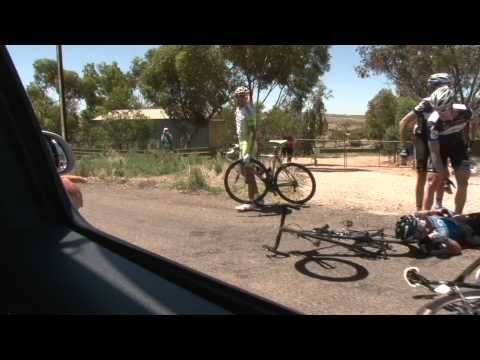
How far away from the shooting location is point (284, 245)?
521 centimetres

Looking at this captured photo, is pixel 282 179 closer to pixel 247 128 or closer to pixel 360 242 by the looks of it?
pixel 247 128

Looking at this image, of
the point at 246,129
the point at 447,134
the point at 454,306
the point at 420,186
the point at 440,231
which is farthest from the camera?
the point at 246,129

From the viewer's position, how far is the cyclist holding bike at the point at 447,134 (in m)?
5.55

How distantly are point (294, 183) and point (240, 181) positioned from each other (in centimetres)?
120

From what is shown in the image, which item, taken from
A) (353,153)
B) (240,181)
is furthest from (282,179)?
(353,153)

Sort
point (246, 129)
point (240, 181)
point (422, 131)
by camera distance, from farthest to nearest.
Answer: point (240, 181)
point (246, 129)
point (422, 131)

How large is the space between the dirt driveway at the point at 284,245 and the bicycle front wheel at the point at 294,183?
347 millimetres

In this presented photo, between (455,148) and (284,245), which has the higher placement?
(455,148)

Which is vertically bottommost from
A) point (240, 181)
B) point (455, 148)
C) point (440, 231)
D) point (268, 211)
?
point (268, 211)
